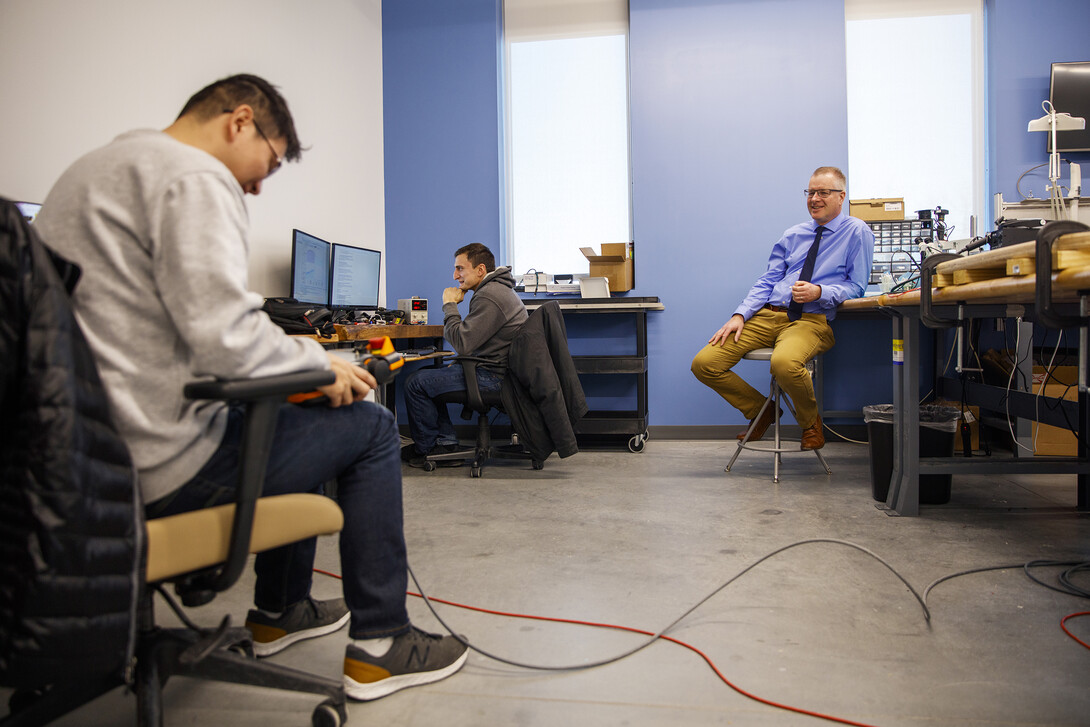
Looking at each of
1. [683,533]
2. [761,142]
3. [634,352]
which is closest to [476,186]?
[634,352]

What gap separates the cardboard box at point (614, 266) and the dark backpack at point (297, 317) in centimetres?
186

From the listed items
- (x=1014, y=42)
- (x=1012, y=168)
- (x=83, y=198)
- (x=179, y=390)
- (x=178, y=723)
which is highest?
(x=1014, y=42)

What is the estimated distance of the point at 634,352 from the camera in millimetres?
4664

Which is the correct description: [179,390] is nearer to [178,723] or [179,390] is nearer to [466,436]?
[178,723]

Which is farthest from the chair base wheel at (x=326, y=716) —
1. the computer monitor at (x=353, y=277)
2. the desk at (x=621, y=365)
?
the desk at (x=621, y=365)

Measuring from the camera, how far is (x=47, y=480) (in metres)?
0.78

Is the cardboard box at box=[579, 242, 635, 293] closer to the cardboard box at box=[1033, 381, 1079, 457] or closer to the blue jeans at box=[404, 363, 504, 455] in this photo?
the blue jeans at box=[404, 363, 504, 455]

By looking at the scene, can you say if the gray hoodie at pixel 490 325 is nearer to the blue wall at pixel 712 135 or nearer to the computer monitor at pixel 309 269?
the computer monitor at pixel 309 269

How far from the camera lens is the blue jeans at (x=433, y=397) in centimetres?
361

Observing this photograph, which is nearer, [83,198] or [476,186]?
[83,198]

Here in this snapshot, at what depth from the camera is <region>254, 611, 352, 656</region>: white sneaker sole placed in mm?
1534

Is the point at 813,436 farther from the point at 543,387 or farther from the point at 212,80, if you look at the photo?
the point at 212,80

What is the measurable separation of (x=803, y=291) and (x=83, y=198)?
9.76 feet

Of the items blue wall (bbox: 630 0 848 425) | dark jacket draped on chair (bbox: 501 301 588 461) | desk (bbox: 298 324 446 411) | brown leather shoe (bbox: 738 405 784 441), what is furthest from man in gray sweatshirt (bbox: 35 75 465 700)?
blue wall (bbox: 630 0 848 425)
